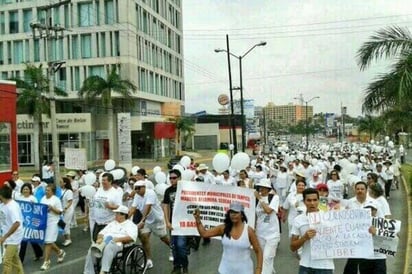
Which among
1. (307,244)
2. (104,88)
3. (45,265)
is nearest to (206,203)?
(307,244)

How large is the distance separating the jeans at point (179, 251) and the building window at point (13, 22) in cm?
5673

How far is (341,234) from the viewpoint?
5820 mm

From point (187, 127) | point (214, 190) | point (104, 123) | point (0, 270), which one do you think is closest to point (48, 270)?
point (0, 270)

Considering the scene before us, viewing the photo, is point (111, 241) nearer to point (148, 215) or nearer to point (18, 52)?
point (148, 215)

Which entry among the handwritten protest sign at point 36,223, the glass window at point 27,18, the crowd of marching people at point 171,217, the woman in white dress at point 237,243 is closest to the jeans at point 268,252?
the crowd of marching people at point 171,217

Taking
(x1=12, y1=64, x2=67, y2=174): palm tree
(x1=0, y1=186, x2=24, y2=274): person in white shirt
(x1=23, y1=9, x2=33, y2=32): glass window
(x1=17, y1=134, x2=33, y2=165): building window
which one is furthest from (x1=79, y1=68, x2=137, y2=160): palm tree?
(x1=0, y1=186, x2=24, y2=274): person in white shirt

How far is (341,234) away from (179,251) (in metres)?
3.65

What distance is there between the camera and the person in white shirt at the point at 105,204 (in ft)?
30.6

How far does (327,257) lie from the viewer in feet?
18.5

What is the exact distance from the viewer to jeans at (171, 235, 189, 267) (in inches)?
349

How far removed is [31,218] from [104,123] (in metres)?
47.1

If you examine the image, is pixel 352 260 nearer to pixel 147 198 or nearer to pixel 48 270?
pixel 147 198

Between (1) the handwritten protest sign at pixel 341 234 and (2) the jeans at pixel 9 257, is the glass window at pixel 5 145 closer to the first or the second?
(2) the jeans at pixel 9 257

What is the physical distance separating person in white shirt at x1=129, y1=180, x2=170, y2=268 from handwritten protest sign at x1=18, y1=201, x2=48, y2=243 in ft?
5.50
